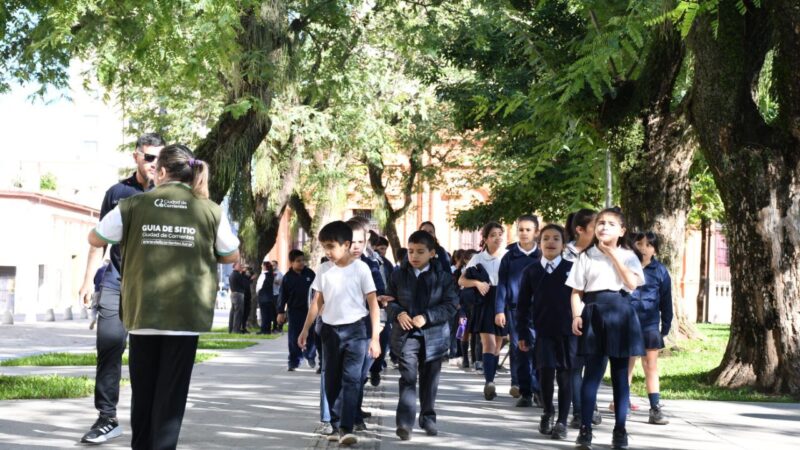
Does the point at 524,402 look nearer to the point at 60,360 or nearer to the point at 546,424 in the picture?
the point at 546,424

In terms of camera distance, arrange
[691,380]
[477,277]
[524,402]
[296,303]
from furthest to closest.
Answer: [296,303] < [691,380] < [477,277] < [524,402]

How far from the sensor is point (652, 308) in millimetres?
11383

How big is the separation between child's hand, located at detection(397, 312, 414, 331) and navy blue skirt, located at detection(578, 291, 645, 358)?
1387 mm

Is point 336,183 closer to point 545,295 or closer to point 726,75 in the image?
point 726,75

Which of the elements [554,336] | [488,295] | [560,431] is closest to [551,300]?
[554,336]

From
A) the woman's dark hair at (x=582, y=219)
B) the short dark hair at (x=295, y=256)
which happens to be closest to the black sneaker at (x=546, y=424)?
the woman's dark hair at (x=582, y=219)

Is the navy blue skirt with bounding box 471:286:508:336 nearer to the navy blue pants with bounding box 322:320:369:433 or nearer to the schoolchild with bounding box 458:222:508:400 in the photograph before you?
the schoolchild with bounding box 458:222:508:400

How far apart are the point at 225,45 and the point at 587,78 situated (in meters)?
4.19

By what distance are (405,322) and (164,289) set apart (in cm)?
381

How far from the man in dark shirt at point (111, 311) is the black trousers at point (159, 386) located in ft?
7.98

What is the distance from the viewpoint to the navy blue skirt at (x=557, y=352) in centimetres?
1002

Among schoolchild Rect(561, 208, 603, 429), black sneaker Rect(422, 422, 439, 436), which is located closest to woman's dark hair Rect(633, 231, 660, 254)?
schoolchild Rect(561, 208, 603, 429)

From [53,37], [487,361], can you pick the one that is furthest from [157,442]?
[53,37]

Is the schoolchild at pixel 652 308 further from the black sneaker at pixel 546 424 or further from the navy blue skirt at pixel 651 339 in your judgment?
the black sneaker at pixel 546 424
